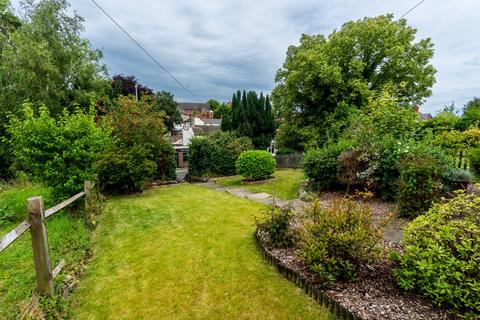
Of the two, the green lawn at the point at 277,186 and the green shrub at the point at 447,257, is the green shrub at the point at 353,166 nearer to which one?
the green lawn at the point at 277,186

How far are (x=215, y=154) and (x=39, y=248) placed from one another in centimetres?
1065

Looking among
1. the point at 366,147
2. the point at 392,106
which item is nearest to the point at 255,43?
the point at 392,106

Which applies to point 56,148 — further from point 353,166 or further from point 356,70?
point 356,70

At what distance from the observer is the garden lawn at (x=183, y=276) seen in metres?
2.52

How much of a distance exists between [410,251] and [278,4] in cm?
797

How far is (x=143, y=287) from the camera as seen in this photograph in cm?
294

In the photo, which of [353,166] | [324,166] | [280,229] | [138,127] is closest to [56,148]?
[138,127]

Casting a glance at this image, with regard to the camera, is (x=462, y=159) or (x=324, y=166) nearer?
(x=324, y=166)

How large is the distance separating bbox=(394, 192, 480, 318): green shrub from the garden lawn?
955 mm

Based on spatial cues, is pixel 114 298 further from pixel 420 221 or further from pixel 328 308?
pixel 420 221

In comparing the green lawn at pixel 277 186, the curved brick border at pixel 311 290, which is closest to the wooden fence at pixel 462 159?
the green lawn at pixel 277 186

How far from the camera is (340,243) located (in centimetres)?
263

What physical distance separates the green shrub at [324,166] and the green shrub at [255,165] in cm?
331

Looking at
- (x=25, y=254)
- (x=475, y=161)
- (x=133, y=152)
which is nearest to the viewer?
(x=25, y=254)
